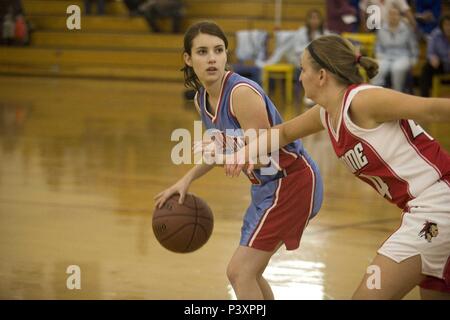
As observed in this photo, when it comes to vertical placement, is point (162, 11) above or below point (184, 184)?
above

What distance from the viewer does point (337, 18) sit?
39.8 ft

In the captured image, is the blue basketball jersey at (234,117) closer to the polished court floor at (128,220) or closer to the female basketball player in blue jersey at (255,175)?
the female basketball player in blue jersey at (255,175)

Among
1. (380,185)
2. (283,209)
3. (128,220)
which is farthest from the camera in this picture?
(128,220)

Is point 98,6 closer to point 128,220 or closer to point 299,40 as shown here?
point 299,40

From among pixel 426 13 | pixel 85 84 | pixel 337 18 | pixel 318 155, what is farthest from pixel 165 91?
pixel 318 155

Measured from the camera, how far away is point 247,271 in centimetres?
332

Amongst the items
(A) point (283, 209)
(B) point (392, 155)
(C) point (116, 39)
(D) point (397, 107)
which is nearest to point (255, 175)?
(A) point (283, 209)

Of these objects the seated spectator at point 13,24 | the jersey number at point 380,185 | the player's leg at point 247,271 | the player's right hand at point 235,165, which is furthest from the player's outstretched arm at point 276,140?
the seated spectator at point 13,24

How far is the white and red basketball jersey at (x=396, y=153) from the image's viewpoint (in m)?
2.89

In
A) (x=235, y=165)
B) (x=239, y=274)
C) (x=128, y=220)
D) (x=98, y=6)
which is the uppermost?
Result: (x=98, y=6)

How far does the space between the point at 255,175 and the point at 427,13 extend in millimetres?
9018

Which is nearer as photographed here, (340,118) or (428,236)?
(428,236)

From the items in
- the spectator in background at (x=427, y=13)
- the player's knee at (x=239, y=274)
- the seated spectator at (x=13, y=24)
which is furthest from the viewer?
the seated spectator at (x=13, y=24)

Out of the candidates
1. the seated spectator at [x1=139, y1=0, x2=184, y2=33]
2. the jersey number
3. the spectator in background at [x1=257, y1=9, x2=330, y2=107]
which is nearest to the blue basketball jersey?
the jersey number
